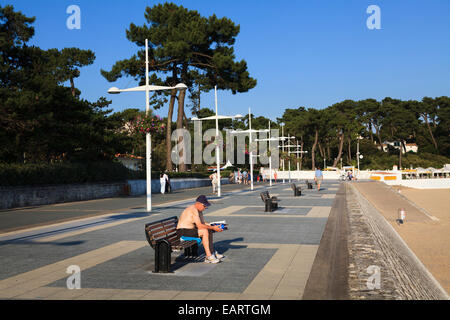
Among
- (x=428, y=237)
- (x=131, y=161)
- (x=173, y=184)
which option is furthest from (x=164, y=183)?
(x=131, y=161)

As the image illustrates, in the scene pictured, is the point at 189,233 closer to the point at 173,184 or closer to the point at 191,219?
the point at 191,219

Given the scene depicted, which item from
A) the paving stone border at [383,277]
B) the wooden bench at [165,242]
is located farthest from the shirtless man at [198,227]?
the paving stone border at [383,277]

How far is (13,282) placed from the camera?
625 cm

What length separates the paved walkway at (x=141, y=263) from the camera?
566 centimetres

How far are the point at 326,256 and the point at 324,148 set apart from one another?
100.0 metres

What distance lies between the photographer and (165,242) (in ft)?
22.5

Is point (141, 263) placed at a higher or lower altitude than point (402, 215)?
higher

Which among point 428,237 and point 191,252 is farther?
point 428,237

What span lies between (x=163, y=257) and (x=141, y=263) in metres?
0.96

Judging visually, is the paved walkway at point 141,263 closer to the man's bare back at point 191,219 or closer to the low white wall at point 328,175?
the man's bare back at point 191,219
